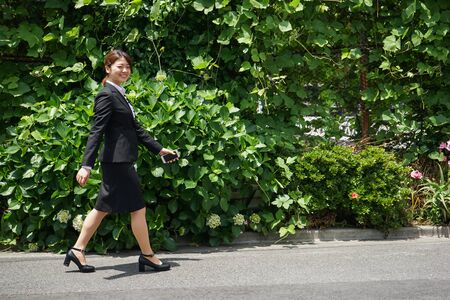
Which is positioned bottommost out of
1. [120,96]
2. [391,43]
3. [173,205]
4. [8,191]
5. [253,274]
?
[253,274]

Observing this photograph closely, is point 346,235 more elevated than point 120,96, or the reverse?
point 120,96

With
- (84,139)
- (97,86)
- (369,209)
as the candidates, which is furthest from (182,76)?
(369,209)

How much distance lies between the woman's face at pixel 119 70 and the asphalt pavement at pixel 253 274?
1614mm

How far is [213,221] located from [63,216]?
140cm

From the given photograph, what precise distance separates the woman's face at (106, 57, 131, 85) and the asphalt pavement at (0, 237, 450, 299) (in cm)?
161

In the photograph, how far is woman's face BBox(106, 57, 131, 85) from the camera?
18.3 ft

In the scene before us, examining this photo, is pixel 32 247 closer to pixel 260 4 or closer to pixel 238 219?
pixel 238 219

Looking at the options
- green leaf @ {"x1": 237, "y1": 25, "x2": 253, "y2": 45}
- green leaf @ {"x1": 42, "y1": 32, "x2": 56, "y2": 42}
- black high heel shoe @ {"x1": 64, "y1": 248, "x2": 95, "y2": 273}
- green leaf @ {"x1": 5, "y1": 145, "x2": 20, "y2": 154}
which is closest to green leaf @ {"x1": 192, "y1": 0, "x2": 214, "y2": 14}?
green leaf @ {"x1": 237, "y1": 25, "x2": 253, "y2": 45}

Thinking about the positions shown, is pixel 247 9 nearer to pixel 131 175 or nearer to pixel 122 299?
pixel 131 175

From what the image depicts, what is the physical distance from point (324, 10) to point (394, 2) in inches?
37.3

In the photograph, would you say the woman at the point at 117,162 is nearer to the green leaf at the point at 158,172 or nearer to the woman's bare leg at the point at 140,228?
the woman's bare leg at the point at 140,228

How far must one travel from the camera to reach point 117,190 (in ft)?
18.2

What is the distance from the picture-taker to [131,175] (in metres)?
5.59

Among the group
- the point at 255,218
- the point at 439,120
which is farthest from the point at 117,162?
the point at 439,120
